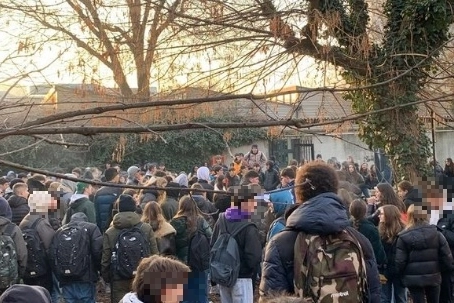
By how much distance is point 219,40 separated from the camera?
9.87 m

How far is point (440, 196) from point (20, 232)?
411 centimetres

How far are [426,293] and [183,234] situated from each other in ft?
8.43

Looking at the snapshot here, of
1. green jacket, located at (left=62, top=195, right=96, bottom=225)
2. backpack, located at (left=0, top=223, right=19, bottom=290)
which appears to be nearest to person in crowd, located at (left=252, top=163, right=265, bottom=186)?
green jacket, located at (left=62, top=195, right=96, bottom=225)

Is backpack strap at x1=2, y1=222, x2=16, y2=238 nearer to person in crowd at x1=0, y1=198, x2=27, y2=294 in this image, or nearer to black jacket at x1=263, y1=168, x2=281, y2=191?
person in crowd at x1=0, y1=198, x2=27, y2=294

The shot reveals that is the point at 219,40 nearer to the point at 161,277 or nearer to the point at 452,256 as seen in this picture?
the point at 452,256

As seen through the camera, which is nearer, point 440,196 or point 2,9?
point 2,9

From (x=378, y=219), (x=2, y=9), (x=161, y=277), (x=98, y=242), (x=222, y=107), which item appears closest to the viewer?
(x=161, y=277)

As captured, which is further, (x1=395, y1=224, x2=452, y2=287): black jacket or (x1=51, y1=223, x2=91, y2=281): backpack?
(x1=51, y1=223, x2=91, y2=281): backpack

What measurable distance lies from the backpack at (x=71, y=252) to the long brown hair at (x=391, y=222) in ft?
9.97

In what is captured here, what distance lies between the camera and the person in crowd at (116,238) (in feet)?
23.3

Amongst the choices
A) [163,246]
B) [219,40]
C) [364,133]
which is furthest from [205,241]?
[364,133]

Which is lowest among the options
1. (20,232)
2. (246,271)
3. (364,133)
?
(246,271)

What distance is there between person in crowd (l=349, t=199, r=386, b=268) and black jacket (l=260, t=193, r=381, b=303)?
3.08 metres

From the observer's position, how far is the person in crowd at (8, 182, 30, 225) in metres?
8.28
